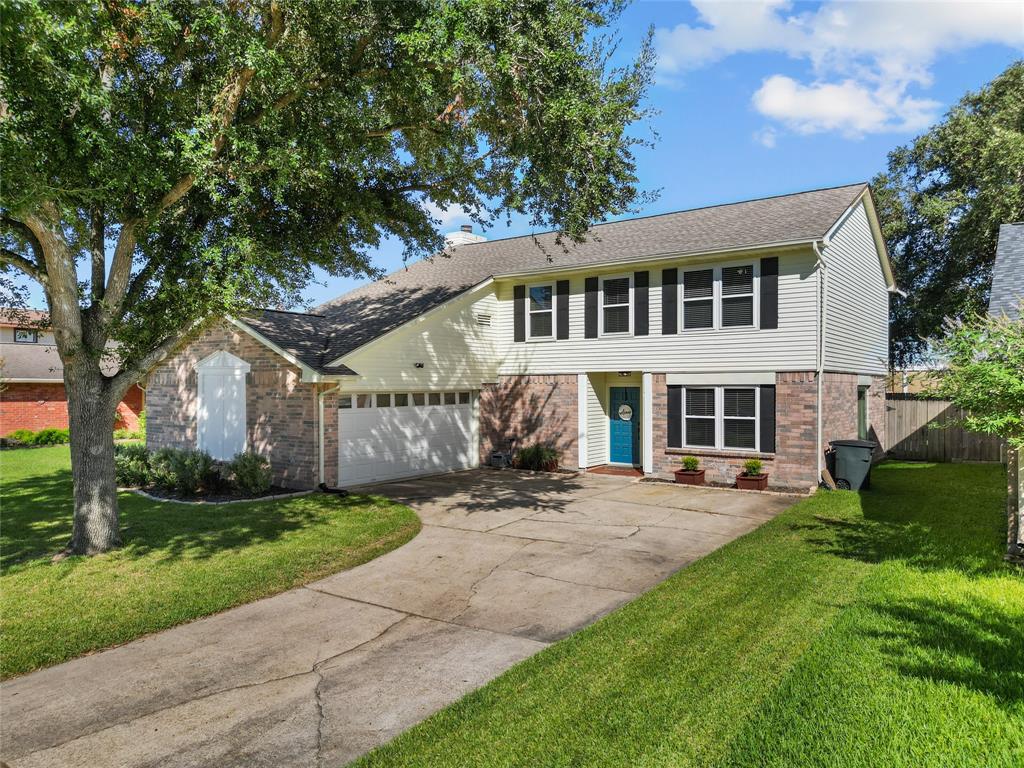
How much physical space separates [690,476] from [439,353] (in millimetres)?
6972

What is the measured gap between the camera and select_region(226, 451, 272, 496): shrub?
13.2m

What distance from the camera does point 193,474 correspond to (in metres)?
13.3

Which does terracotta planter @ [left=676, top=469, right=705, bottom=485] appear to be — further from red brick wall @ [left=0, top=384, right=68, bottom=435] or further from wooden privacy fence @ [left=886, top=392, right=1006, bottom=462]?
red brick wall @ [left=0, top=384, right=68, bottom=435]

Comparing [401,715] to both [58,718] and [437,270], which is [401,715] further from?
[437,270]

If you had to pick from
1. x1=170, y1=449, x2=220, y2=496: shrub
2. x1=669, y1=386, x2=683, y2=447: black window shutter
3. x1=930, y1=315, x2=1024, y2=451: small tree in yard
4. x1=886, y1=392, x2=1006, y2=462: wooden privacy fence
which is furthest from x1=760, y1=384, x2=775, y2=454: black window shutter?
x1=170, y1=449, x2=220, y2=496: shrub

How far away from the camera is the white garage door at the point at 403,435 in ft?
46.8

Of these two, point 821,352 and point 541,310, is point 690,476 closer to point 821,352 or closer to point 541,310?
point 821,352

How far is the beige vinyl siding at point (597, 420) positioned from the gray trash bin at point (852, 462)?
598cm

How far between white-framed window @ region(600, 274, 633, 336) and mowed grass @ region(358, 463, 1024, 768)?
29.6 ft

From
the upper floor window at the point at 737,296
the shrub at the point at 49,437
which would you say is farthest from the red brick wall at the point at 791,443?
Result: the shrub at the point at 49,437

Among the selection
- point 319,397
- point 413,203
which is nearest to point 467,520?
point 319,397

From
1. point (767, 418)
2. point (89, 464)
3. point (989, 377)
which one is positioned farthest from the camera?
point (767, 418)

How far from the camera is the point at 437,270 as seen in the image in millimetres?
20906

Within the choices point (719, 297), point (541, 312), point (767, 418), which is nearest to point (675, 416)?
point (767, 418)
